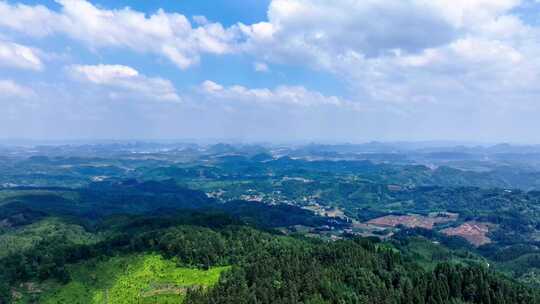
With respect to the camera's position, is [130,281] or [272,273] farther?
[130,281]

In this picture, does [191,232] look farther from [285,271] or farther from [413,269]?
[413,269]

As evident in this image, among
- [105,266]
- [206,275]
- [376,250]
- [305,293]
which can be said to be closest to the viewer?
[305,293]

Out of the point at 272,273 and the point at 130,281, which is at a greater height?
the point at 272,273

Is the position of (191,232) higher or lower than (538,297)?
higher

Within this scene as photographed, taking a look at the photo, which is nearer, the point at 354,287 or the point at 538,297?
the point at 354,287

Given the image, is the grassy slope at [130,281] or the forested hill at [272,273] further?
the grassy slope at [130,281]

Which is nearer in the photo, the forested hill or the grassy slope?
the forested hill

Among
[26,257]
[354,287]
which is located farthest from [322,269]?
[26,257]

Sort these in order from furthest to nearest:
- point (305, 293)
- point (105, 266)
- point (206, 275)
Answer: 1. point (105, 266)
2. point (206, 275)
3. point (305, 293)
